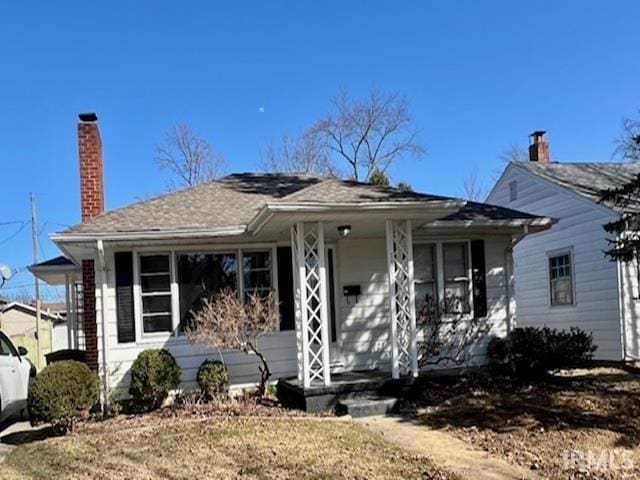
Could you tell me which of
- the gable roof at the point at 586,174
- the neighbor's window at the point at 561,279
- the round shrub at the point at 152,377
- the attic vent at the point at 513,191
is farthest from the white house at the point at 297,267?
the attic vent at the point at 513,191

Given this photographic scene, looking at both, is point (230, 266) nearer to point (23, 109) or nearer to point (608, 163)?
point (608, 163)

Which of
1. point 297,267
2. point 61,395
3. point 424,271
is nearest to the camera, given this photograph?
point 61,395

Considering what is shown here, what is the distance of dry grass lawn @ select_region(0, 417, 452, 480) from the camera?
572 cm

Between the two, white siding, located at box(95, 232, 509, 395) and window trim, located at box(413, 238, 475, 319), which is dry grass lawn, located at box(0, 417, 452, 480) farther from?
window trim, located at box(413, 238, 475, 319)

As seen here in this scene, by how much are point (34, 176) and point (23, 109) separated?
10674 millimetres

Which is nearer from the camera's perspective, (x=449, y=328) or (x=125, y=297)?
(x=125, y=297)

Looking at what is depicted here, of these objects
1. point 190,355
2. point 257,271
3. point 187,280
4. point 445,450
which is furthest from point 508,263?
point 190,355

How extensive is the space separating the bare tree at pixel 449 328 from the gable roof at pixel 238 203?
1617mm

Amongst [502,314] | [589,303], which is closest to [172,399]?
[502,314]

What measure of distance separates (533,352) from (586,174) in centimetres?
731

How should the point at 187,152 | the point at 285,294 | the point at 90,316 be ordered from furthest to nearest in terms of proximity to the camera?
the point at 187,152 → the point at 90,316 → the point at 285,294

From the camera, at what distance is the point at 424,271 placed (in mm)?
10789

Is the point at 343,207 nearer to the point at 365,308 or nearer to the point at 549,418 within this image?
the point at 365,308

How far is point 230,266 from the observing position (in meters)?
10.1
